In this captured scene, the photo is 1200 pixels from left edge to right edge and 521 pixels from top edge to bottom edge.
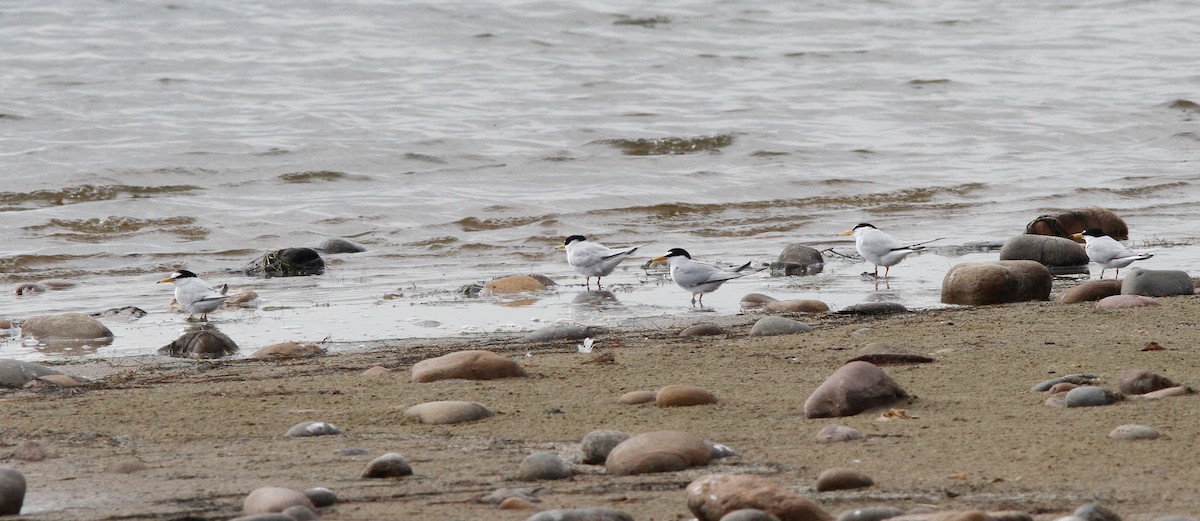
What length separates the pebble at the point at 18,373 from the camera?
5.64 meters

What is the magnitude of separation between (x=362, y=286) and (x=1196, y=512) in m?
7.22

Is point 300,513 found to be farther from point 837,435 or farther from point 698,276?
point 698,276

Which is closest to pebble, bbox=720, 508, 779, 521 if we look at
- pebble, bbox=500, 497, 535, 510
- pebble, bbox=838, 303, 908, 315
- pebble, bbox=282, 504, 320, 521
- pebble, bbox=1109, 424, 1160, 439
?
pebble, bbox=500, 497, 535, 510

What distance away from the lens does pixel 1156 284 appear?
24.2 feet

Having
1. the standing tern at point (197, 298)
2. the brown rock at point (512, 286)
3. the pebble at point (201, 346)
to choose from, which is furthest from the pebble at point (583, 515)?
the brown rock at point (512, 286)

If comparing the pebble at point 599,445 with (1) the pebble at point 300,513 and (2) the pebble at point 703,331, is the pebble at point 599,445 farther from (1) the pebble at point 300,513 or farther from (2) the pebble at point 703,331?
(2) the pebble at point 703,331

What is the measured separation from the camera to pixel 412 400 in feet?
16.9

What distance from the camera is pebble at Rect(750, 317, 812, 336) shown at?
21.7ft

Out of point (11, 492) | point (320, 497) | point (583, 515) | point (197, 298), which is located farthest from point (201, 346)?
point (583, 515)

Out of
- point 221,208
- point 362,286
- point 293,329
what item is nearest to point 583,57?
point 221,208

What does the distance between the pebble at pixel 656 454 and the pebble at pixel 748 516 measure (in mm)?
698

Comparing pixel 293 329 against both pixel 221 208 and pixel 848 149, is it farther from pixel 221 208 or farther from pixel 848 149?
pixel 848 149

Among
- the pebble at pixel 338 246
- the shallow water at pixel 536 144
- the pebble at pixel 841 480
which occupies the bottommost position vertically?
the pebble at pixel 841 480

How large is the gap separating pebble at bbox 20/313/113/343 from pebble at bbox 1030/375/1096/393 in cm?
494
